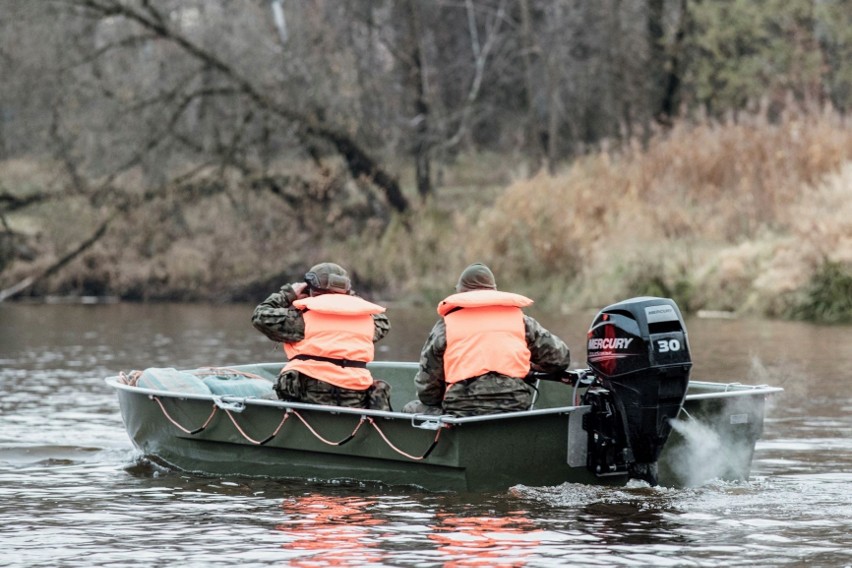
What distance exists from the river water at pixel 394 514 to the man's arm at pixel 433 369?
0.62 m

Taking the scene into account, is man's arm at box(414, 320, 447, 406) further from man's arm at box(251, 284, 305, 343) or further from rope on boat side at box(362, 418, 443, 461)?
man's arm at box(251, 284, 305, 343)

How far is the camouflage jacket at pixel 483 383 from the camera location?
9125 mm

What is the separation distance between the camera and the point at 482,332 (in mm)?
9125

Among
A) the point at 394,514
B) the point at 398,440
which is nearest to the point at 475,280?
the point at 398,440

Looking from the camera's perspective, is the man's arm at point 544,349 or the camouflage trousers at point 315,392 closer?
the man's arm at point 544,349

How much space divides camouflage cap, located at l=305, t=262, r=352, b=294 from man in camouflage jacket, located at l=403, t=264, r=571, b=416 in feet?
2.97

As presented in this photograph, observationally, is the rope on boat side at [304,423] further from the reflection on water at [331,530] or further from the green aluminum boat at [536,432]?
the reflection on water at [331,530]

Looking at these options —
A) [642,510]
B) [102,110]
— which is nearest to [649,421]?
[642,510]

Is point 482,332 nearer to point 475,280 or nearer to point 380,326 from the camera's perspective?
point 475,280

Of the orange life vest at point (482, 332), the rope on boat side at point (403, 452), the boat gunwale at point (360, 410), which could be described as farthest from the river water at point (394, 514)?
the orange life vest at point (482, 332)

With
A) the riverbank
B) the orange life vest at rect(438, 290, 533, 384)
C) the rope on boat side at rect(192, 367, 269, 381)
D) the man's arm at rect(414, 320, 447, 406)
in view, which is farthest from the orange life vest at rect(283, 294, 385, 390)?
the riverbank

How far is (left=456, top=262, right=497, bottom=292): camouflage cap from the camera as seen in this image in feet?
30.5

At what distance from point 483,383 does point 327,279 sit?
144 centimetres

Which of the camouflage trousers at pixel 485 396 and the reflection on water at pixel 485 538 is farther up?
the camouflage trousers at pixel 485 396
